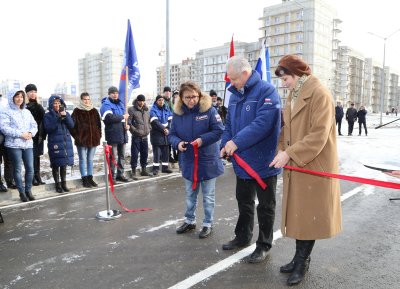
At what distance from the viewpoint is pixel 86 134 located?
787 centimetres

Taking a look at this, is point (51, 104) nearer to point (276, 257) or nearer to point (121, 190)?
point (121, 190)

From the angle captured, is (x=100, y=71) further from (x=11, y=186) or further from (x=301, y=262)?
(x=301, y=262)

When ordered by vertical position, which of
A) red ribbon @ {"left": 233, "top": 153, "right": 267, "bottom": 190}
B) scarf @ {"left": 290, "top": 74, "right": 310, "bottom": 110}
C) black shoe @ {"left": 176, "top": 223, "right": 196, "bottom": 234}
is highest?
scarf @ {"left": 290, "top": 74, "right": 310, "bottom": 110}

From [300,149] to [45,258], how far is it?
3.07 m

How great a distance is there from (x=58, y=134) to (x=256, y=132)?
500cm

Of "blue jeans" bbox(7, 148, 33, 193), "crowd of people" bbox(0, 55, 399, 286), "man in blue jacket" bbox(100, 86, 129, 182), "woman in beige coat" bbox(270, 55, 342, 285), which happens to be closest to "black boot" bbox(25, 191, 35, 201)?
"blue jeans" bbox(7, 148, 33, 193)

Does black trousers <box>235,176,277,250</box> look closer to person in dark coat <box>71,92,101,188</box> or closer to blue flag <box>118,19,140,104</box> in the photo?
person in dark coat <box>71,92,101,188</box>

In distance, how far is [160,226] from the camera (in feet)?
17.4

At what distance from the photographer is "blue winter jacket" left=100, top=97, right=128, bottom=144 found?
8.32 meters

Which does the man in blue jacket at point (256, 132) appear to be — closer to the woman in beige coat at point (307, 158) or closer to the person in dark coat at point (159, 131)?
the woman in beige coat at point (307, 158)

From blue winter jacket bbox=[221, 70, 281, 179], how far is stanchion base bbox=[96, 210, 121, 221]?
251 cm

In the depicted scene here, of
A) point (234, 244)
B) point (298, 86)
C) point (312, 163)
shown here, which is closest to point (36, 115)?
point (234, 244)

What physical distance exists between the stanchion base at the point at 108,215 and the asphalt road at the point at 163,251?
0.12 m

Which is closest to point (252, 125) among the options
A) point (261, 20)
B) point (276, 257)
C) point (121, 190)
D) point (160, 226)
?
point (276, 257)
